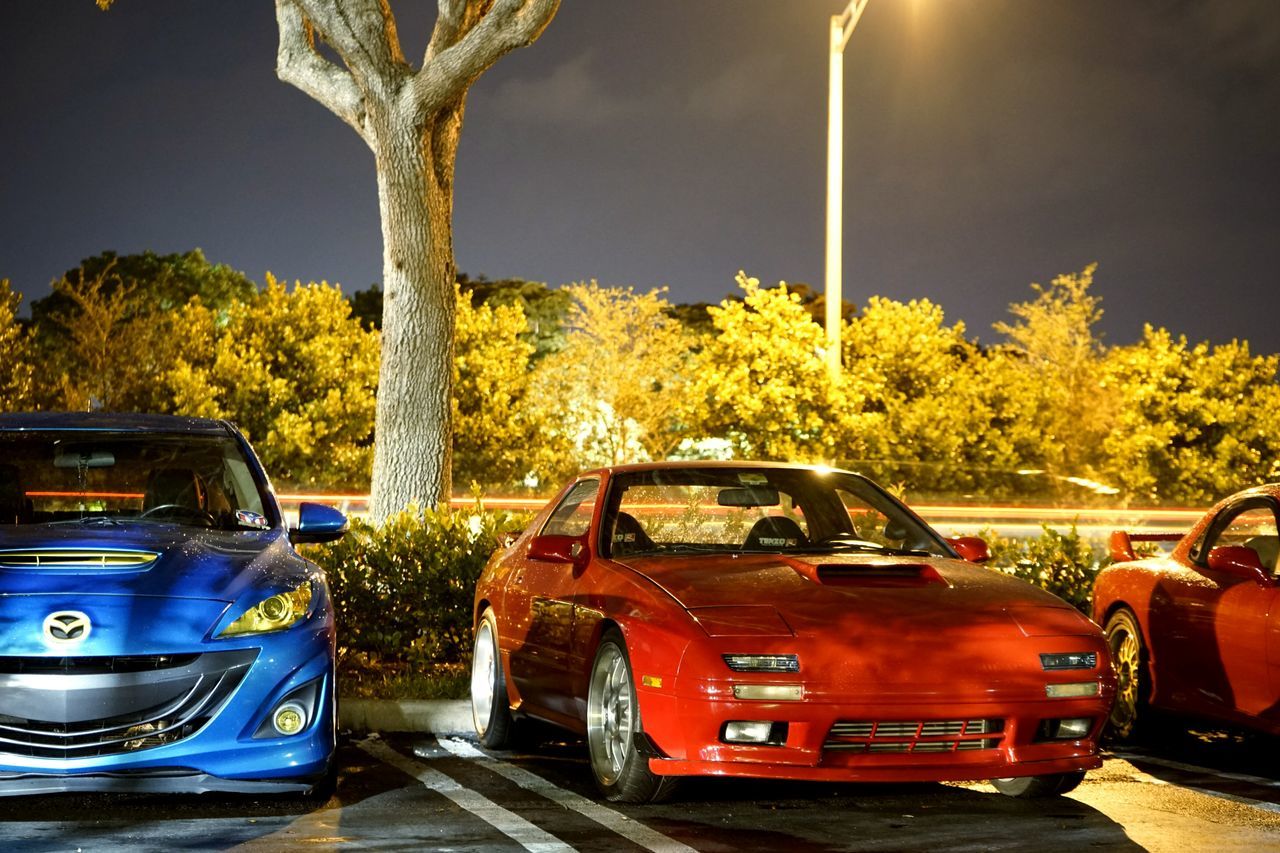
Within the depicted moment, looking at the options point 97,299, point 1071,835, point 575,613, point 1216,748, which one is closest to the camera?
point 1071,835

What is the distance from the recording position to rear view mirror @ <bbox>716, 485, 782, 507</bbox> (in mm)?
7797

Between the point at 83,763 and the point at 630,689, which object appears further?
the point at 630,689

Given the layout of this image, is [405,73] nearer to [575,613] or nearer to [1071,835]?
[575,613]

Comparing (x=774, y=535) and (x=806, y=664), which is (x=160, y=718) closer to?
(x=806, y=664)

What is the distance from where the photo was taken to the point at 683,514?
31.3ft

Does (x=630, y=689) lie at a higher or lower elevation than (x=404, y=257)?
lower

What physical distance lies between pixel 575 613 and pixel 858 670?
62.8 inches

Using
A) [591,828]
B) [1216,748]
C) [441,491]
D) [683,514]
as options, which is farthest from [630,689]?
[441,491]

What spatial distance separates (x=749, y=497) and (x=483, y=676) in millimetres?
1849

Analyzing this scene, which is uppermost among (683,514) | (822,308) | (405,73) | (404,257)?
(822,308)

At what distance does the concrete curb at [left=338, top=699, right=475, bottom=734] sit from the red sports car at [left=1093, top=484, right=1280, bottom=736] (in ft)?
11.6

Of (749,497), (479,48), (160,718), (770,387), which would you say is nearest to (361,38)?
(479,48)

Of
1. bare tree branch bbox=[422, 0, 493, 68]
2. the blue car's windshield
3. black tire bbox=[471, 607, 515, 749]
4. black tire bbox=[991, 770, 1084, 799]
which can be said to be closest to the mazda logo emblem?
the blue car's windshield

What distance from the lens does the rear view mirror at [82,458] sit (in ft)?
25.2
